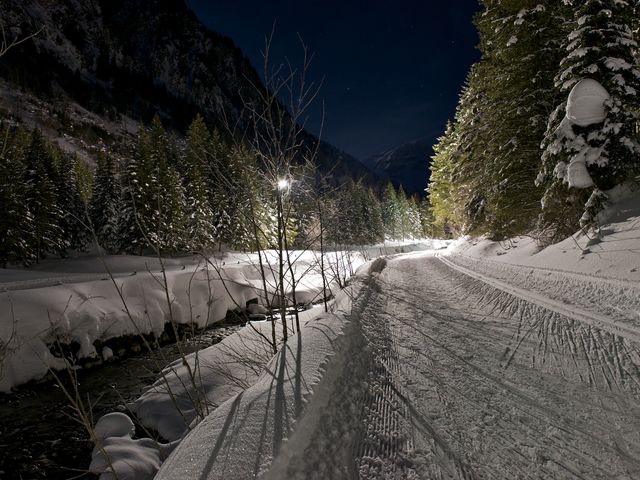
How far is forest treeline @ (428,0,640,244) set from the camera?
7992 mm

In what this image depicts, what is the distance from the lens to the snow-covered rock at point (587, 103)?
7852mm

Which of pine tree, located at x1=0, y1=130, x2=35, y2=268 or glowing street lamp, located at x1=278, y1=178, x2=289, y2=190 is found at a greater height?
pine tree, located at x1=0, y1=130, x2=35, y2=268

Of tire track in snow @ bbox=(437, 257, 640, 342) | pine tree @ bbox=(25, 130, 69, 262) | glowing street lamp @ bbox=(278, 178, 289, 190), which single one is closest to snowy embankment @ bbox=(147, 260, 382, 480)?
glowing street lamp @ bbox=(278, 178, 289, 190)

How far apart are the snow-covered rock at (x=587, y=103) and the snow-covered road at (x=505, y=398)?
17.9ft

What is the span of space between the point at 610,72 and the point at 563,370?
8668 millimetres

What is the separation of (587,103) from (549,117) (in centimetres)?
131

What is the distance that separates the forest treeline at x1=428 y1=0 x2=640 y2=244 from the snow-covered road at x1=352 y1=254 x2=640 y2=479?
5.34 meters

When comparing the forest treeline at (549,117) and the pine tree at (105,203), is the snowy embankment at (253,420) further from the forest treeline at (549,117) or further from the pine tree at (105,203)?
the pine tree at (105,203)

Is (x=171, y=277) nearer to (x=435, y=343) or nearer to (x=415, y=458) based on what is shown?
(x=435, y=343)

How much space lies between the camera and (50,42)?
130 m

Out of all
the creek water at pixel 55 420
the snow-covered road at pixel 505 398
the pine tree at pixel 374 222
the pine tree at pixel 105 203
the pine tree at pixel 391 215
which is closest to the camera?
the snow-covered road at pixel 505 398

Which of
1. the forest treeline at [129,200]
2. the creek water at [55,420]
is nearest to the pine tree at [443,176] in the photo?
the forest treeline at [129,200]

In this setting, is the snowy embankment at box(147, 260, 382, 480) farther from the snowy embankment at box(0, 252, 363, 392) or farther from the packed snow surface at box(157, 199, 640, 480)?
the snowy embankment at box(0, 252, 363, 392)

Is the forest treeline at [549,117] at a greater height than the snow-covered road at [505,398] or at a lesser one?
greater
